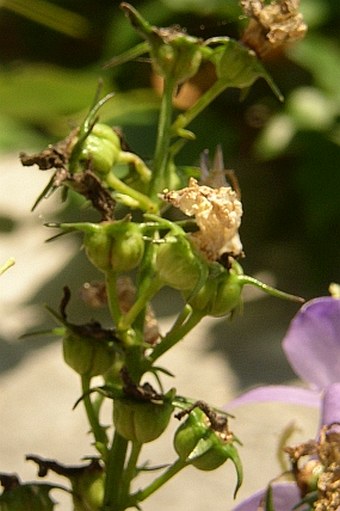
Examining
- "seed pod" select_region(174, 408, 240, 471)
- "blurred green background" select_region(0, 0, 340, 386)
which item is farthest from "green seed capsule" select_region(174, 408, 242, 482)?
"blurred green background" select_region(0, 0, 340, 386)

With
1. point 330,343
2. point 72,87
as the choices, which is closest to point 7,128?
point 72,87

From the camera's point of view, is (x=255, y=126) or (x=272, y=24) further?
(x=255, y=126)

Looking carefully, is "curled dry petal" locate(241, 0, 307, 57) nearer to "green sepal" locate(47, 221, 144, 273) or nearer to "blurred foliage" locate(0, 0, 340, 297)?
"green sepal" locate(47, 221, 144, 273)

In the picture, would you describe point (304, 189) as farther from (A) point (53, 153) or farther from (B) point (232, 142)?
(A) point (53, 153)

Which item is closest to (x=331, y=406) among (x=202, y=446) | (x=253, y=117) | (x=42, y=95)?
(x=202, y=446)

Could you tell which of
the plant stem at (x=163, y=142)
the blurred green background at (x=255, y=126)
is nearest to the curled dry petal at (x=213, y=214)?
the plant stem at (x=163, y=142)

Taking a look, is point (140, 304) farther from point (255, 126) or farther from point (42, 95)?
point (255, 126)

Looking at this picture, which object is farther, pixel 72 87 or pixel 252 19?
pixel 72 87
